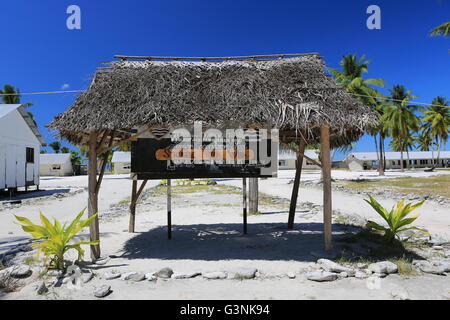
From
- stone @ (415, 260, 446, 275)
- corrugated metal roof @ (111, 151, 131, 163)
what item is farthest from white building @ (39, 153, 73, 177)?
stone @ (415, 260, 446, 275)

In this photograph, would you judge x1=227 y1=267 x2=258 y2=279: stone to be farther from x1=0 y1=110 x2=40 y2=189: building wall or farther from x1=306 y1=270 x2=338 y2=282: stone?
x1=0 y1=110 x2=40 y2=189: building wall

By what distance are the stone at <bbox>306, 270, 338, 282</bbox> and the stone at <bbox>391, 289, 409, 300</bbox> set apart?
0.90 meters

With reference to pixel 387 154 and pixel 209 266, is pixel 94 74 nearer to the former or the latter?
pixel 209 266

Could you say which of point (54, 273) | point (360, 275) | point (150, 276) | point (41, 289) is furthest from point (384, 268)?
point (54, 273)

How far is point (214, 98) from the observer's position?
683 centimetres

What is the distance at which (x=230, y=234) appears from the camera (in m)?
9.08

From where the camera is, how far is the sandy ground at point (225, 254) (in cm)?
479

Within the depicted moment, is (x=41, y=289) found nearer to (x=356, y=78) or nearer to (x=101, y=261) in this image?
(x=101, y=261)

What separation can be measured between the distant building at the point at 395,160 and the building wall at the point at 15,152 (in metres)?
64.9

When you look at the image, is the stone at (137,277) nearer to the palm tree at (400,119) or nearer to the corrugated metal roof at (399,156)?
the palm tree at (400,119)

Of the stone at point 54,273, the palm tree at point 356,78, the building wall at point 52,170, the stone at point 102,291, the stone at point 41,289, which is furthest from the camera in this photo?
the building wall at point 52,170

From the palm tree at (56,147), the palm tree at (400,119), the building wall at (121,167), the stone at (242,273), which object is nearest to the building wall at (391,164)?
the palm tree at (400,119)
